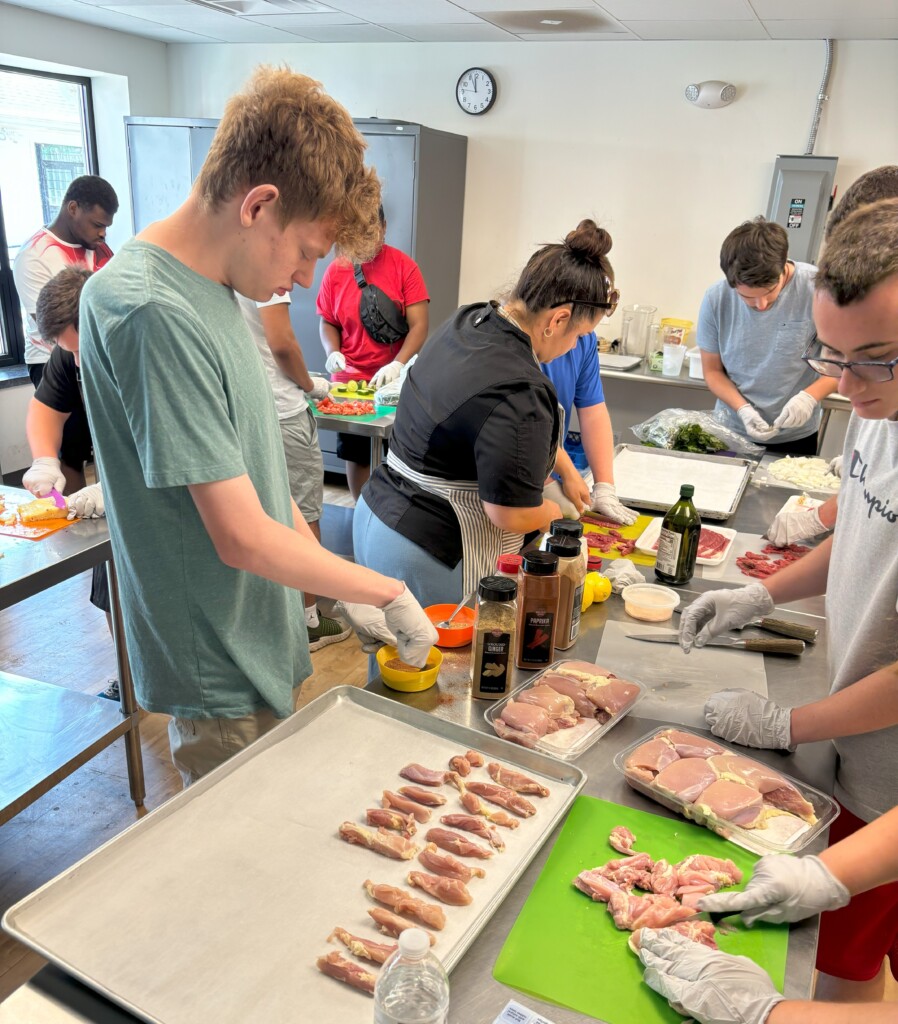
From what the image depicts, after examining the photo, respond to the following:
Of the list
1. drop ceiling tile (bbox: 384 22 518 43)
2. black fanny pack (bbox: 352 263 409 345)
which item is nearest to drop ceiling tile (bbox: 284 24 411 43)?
drop ceiling tile (bbox: 384 22 518 43)

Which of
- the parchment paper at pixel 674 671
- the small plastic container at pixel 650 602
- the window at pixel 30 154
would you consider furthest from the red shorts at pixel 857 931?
the window at pixel 30 154

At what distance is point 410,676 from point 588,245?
1.09m

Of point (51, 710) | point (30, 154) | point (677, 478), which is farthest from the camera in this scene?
point (30, 154)

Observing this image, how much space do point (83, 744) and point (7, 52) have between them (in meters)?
4.55

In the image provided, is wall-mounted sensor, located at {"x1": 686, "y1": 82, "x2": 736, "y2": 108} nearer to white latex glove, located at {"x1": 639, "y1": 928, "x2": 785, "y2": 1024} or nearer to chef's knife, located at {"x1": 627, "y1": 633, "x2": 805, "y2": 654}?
chef's knife, located at {"x1": 627, "y1": 633, "x2": 805, "y2": 654}

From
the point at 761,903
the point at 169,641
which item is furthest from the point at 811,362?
the point at 169,641

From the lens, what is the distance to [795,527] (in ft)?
7.20

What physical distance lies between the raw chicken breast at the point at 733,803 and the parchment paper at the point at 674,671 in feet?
0.67

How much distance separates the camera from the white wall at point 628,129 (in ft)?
15.1

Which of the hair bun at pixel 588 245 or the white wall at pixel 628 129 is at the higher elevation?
the white wall at pixel 628 129

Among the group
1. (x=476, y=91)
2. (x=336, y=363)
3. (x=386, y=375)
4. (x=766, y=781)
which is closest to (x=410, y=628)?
(x=766, y=781)

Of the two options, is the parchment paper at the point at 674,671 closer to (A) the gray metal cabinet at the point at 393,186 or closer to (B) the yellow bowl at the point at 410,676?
(B) the yellow bowl at the point at 410,676

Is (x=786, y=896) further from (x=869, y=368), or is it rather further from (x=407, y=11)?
(x=407, y=11)

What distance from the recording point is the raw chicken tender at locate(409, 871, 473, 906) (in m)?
1.01
